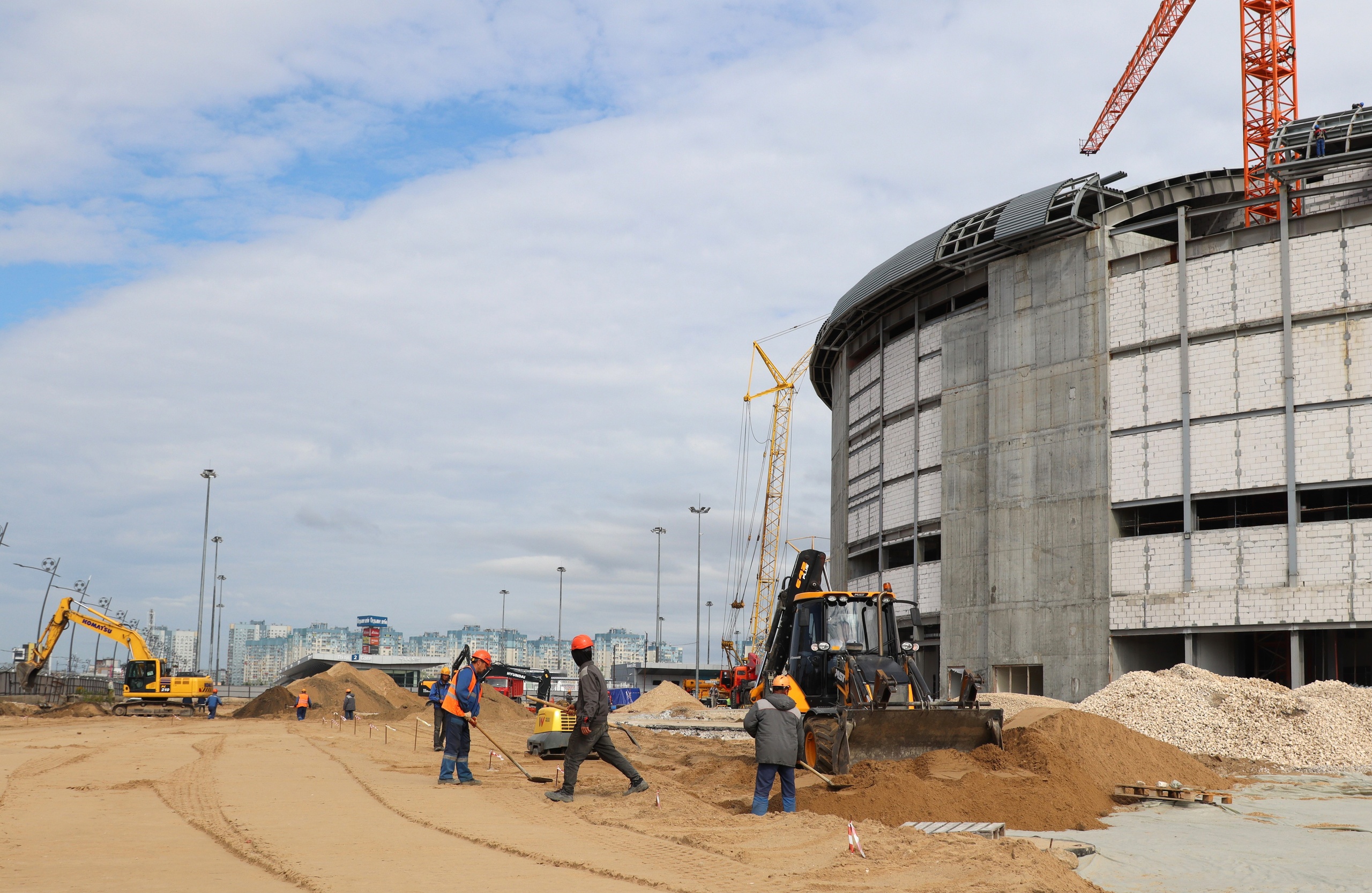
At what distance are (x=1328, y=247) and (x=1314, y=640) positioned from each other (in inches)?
501

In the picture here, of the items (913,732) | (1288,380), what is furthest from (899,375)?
(913,732)

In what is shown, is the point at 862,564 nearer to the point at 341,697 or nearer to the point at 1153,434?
the point at 1153,434

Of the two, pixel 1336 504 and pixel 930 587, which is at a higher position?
pixel 1336 504

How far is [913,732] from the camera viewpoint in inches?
586

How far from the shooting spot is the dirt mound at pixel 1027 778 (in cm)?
1234

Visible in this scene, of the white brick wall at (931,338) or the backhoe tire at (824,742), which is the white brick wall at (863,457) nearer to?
the white brick wall at (931,338)

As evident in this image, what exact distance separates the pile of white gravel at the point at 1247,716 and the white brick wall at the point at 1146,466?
10.7 meters

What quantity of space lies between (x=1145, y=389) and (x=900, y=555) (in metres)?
15.6

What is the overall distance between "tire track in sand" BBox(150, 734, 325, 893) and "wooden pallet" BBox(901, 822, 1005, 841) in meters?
5.84

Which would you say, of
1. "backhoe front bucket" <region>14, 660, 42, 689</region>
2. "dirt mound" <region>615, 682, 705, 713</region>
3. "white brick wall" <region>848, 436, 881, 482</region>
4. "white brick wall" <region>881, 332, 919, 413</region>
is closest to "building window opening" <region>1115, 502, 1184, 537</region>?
"white brick wall" <region>881, 332, 919, 413</region>

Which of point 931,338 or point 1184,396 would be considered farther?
point 931,338

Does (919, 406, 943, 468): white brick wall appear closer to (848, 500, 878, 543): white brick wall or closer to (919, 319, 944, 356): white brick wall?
(919, 319, 944, 356): white brick wall

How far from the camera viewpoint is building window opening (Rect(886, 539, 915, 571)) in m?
48.9

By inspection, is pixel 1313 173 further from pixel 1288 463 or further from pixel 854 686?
pixel 854 686
